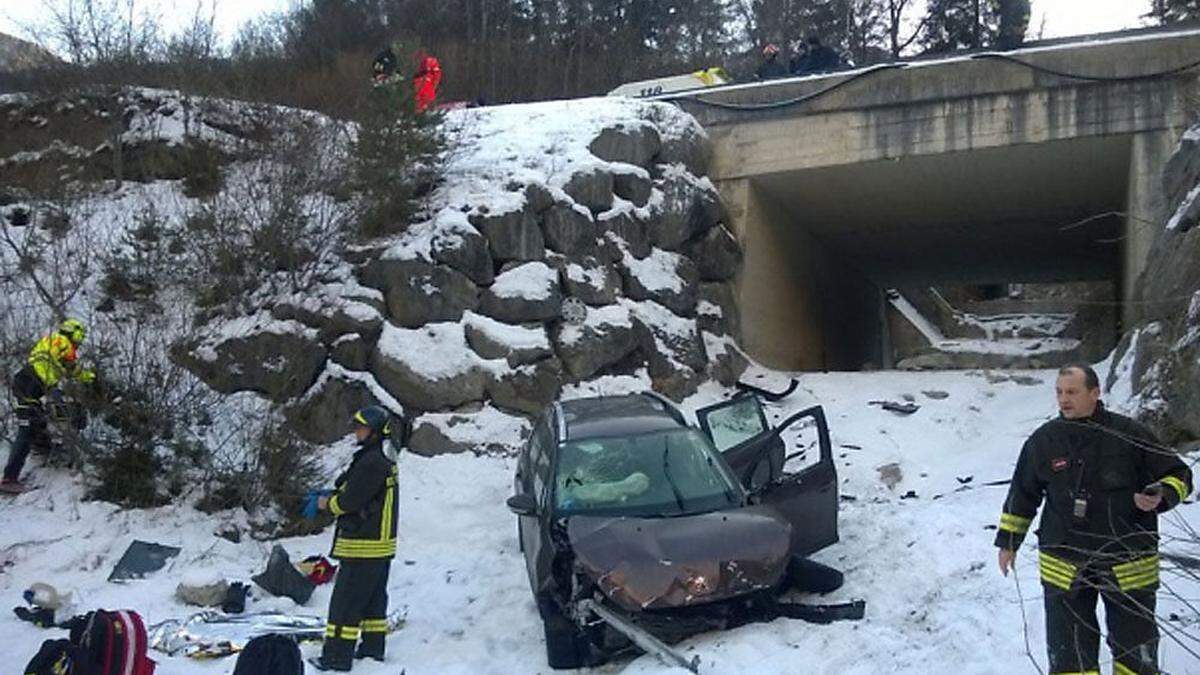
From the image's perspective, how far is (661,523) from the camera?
663cm

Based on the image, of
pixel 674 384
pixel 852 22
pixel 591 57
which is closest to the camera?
A: pixel 674 384

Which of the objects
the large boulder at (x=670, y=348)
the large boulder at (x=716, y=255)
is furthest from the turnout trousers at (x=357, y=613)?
the large boulder at (x=716, y=255)

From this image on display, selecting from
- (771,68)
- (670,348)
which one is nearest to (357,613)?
(670,348)

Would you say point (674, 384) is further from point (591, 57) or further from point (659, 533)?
point (591, 57)

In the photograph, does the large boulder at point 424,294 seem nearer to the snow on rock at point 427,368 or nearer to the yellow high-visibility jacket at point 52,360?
the snow on rock at point 427,368

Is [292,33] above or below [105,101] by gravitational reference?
above

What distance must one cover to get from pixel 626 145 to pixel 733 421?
7143mm

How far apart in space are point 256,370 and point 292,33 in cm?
1401

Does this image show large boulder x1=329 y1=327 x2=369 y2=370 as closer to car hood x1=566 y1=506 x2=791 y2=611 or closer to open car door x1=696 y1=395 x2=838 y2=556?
open car door x1=696 y1=395 x2=838 y2=556

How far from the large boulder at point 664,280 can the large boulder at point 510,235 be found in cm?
149

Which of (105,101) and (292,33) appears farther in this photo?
(292,33)

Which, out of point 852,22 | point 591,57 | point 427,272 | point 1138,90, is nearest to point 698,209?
point 427,272

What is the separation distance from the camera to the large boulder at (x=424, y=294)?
12.4 metres

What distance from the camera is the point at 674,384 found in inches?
533
